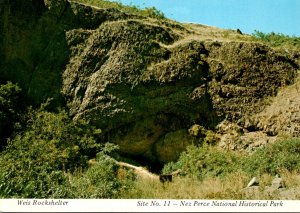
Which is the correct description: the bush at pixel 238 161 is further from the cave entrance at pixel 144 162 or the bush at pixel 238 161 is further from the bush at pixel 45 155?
the bush at pixel 45 155

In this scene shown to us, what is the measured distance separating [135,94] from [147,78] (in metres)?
Result: 0.62

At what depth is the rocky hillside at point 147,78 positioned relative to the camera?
15062 mm

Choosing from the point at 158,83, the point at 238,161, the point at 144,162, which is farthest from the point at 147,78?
the point at 238,161

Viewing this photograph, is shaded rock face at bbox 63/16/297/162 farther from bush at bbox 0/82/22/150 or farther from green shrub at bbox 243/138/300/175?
green shrub at bbox 243/138/300/175

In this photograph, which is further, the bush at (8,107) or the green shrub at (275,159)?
the bush at (8,107)

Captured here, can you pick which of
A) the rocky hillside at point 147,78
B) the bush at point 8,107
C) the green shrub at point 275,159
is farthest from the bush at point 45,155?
the green shrub at point 275,159

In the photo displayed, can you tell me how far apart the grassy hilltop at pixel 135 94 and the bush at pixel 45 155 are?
0.05 m

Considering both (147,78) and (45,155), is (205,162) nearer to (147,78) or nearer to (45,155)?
(147,78)

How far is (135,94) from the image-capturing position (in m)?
15.2

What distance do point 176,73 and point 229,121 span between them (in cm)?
215

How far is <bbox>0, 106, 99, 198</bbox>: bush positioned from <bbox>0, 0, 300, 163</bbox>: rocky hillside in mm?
680

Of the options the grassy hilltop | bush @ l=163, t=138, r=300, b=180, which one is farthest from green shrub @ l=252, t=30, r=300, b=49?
bush @ l=163, t=138, r=300, b=180

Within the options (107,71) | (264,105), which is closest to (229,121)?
(264,105)

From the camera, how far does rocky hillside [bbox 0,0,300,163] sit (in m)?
15.1
